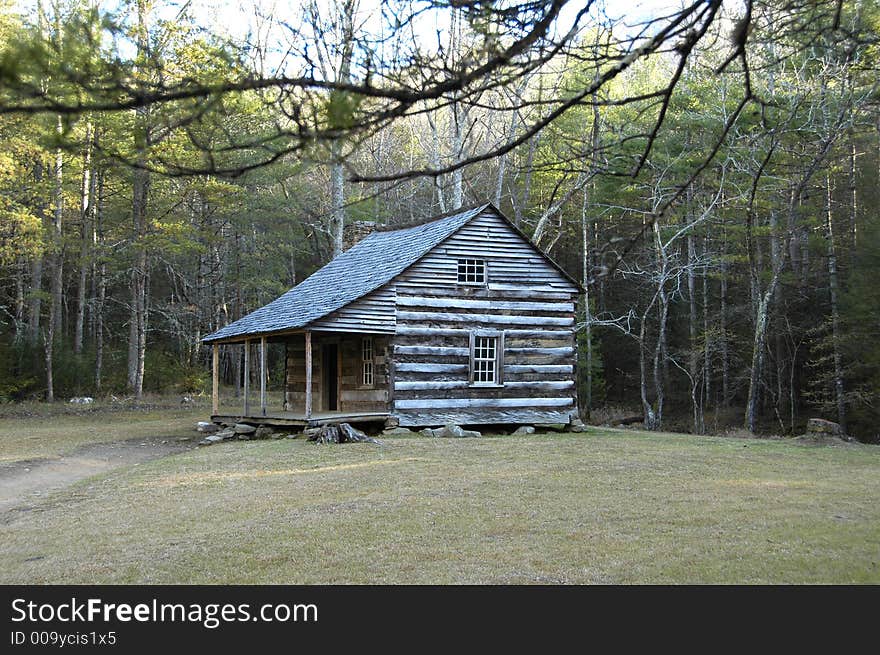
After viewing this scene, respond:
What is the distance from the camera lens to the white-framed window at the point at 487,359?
20891mm

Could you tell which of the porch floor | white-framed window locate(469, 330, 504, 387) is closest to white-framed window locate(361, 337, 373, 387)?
the porch floor

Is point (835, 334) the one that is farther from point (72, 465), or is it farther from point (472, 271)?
point (72, 465)

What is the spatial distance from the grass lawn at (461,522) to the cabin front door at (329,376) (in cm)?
785

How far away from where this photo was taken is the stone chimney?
3904cm

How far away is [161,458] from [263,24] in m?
21.3

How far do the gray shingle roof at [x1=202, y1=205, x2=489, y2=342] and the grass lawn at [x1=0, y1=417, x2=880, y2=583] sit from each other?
5627mm

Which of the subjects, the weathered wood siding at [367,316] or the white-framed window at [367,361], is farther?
the white-framed window at [367,361]

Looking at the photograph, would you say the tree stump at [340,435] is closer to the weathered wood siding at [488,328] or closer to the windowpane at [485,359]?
the weathered wood siding at [488,328]

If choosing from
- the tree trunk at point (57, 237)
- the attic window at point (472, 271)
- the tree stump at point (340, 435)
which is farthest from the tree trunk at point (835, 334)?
the tree trunk at point (57, 237)

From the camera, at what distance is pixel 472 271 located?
2117cm

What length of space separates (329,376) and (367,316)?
13.6ft

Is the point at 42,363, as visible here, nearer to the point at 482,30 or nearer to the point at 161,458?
the point at 161,458

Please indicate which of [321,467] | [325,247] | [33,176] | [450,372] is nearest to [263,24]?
[33,176]

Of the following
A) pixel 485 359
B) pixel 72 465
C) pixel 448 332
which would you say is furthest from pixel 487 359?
pixel 72 465
